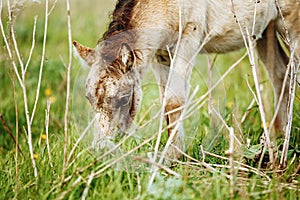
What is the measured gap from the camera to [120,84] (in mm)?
4242

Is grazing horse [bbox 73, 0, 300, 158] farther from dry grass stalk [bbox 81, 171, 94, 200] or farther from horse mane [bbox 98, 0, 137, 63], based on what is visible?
dry grass stalk [bbox 81, 171, 94, 200]

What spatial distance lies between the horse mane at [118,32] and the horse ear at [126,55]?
0.04 metres

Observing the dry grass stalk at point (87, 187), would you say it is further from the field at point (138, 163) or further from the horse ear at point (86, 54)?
the horse ear at point (86, 54)

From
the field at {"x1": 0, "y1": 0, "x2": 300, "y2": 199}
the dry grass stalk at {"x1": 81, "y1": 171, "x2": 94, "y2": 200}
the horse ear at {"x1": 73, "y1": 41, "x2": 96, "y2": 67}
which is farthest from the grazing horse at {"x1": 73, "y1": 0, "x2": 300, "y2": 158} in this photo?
the dry grass stalk at {"x1": 81, "y1": 171, "x2": 94, "y2": 200}

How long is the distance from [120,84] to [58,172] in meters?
0.85

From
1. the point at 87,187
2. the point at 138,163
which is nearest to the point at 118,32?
the point at 138,163

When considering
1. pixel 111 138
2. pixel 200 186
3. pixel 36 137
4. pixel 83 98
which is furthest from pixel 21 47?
pixel 200 186

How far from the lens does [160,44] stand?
4.52 metres

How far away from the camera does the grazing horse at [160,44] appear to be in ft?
13.7

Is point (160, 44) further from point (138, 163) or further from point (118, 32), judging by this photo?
point (138, 163)

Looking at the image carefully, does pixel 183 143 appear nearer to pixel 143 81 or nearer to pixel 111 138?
pixel 143 81

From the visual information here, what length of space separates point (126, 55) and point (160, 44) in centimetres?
41

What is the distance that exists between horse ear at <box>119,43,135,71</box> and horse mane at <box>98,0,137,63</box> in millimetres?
43

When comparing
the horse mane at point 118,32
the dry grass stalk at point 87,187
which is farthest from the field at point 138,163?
the horse mane at point 118,32
